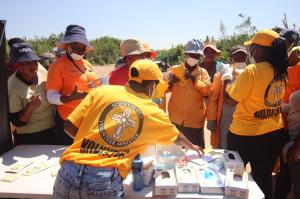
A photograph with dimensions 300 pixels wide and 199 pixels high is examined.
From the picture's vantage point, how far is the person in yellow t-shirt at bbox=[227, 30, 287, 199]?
256 centimetres

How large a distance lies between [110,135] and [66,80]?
4.41 feet

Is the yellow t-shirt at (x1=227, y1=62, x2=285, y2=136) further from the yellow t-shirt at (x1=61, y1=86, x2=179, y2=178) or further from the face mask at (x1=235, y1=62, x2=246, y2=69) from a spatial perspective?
the face mask at (x1=235, y1=62, x2=246, y2=69)

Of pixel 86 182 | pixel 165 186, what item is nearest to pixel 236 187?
pixel 165 186

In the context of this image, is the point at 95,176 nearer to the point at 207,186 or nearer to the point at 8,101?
the point at 207,186

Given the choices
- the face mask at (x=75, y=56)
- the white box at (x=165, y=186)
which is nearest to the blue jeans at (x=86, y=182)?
the white box at (x=165, y=186)

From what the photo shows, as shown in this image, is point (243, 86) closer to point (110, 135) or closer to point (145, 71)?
point (145, 71)

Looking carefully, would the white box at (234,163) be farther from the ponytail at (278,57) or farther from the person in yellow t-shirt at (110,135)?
the ponytail at (278,57)

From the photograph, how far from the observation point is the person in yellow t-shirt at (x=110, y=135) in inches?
74.3

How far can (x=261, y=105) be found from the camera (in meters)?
2.63

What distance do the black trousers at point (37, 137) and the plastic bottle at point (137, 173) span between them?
1385mm

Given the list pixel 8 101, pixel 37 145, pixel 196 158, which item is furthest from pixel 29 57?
pixel 196 158

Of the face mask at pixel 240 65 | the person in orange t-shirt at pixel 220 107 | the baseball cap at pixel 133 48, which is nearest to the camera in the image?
the baseball cap at pixel 133 48

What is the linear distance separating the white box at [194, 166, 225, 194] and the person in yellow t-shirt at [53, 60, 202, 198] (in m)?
0.44

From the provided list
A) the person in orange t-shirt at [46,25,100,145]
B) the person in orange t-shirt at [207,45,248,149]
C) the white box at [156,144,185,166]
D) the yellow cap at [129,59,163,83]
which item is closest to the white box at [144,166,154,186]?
the white box at [156,144,185,166]
